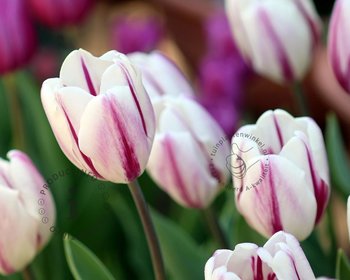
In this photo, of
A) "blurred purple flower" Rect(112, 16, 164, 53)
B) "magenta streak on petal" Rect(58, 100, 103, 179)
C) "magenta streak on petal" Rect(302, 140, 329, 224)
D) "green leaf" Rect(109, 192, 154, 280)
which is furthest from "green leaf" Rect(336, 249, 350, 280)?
"blurred purple flower" Rect(112, 16, 164, 53)

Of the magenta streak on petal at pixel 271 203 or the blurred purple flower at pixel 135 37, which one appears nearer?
the magenta streak on petal at pixel 271 203

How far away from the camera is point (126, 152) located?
0.42m

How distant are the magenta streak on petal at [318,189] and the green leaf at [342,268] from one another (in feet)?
0.13

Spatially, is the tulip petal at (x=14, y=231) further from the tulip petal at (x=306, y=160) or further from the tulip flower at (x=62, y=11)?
the tulip flower at (x=62, y=11)

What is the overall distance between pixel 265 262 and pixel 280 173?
6cm

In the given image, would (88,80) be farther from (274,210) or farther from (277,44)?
(277,44)

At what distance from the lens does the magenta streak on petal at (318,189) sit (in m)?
0.43

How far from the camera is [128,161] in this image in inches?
16.4

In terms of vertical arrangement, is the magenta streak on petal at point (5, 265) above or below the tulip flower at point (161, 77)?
below

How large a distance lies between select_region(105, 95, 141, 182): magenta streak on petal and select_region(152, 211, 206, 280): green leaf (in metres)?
0.17

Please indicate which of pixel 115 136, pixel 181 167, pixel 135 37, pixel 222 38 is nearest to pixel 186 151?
pixel 181 167

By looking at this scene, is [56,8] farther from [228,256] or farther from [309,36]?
[228,256]

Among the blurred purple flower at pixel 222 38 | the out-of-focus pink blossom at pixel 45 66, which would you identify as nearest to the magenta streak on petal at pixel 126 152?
the blurred purple flower at pixel 222 38

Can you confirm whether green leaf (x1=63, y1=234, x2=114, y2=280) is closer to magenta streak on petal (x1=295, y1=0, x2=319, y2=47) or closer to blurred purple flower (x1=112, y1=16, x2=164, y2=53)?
magenta streak on petal (x1=295, y1=0, x2=319, y2=47)
